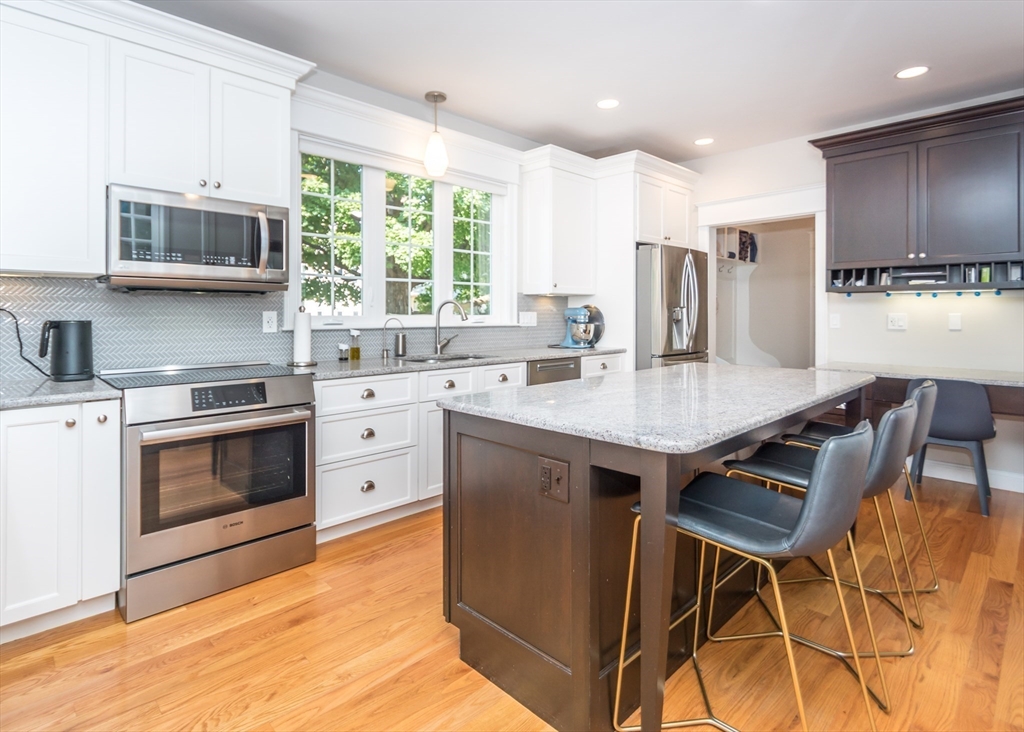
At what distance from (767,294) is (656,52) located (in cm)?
427

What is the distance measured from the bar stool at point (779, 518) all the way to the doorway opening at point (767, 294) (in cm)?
480

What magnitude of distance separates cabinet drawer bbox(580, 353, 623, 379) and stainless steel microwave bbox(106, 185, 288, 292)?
7.44ft

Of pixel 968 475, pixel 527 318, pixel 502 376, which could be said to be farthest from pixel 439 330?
pixel 968 475

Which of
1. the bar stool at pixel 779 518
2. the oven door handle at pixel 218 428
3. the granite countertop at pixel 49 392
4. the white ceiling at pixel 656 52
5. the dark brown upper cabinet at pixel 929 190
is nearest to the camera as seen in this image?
the bar stool at pixel 779 518

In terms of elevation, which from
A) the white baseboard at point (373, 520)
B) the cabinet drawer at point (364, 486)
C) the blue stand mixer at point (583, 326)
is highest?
the blue stand mixer at point (583, 326)

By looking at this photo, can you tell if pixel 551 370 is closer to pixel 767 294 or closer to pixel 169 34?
pixel 169 34

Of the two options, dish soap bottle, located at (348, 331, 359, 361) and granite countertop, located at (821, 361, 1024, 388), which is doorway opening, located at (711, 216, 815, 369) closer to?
granite countertop, located at (821, 361, 1024, 388)

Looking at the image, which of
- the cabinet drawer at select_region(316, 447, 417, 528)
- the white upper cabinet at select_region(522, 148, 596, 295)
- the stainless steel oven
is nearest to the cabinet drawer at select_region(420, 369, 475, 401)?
the cabinet drawer at select_region(316, 447, 417, 528)

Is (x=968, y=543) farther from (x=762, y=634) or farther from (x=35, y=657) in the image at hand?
(x=35, y=657)

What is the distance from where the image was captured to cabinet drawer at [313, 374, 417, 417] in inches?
106

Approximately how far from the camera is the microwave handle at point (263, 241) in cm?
260

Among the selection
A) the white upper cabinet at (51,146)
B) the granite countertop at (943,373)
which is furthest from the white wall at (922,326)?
the white upper cabinet at (51,146)

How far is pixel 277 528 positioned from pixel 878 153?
4414 mm

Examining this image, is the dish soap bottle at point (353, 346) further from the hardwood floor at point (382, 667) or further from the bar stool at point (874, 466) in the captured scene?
the bar stool at point (874, 466)
